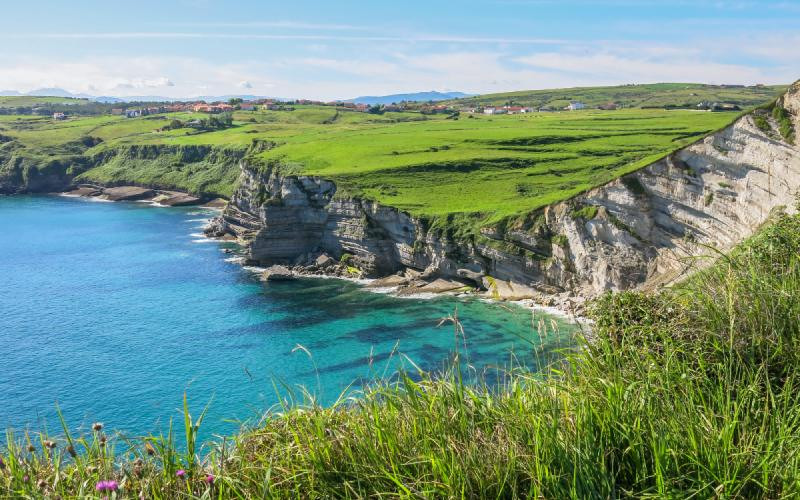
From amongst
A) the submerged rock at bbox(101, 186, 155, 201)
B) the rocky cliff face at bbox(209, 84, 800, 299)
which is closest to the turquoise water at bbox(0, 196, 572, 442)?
the rocky cliff face at bbox(209, 84, 800, 299)

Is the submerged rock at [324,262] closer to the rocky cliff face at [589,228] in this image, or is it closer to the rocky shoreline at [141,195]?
the rocky cliff face at [589,228]

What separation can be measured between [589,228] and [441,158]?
3894 centimetres

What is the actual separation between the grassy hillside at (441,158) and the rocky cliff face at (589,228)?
3.14m

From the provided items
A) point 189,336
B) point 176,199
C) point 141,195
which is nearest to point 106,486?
point 189,336

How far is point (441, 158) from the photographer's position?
90.0 m

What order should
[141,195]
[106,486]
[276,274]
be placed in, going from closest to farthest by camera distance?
[106,486]
[276,274]
[141,195]

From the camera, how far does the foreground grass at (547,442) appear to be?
7.84 metres

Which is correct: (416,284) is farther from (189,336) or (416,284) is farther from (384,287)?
(189,336)

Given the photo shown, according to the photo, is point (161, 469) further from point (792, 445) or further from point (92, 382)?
point (92, 382)

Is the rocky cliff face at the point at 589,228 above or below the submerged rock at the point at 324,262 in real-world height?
above

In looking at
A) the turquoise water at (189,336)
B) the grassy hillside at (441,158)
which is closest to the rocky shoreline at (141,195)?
the grassy hillside at (441,158)

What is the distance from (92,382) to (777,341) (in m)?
42.4

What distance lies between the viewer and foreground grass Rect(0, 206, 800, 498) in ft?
25.7

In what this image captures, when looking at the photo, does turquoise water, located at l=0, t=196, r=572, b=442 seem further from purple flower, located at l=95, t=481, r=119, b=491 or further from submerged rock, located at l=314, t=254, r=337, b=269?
purple flower, located at l=95, t=481, r=119, b=491
